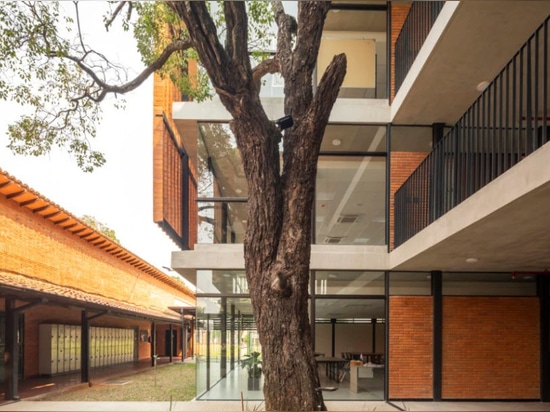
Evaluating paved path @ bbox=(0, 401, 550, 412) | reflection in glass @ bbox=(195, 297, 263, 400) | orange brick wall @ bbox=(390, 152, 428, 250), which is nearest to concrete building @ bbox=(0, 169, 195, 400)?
paved path @ bbox=(0, 401, 550, 412)

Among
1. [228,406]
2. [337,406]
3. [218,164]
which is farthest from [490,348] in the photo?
[218,164]

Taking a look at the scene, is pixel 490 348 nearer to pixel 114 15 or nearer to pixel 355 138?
pixel 355 138

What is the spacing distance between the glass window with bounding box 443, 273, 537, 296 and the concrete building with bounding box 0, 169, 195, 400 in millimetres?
8134

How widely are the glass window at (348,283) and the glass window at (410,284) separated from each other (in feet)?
0.76

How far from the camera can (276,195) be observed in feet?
18.0

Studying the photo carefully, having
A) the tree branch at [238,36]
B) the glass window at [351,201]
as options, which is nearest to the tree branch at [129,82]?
the tree branch at [238,36]

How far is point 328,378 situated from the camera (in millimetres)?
11586

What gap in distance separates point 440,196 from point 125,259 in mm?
15944

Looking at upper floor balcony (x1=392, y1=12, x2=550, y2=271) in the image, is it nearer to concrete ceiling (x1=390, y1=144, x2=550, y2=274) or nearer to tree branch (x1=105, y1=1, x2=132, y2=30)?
concrete ceiling (x1=390, y1=144, x2=550, y2=274)

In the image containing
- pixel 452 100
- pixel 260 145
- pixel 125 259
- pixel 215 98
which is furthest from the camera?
pixel 125 259

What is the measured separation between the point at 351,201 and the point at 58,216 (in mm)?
7238

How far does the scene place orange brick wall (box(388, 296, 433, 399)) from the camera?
10.9 metres

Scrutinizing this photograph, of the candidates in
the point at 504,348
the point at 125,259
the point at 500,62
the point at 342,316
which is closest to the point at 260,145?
the point at 500,62

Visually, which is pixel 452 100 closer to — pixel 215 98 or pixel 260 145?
pixel 215 98
